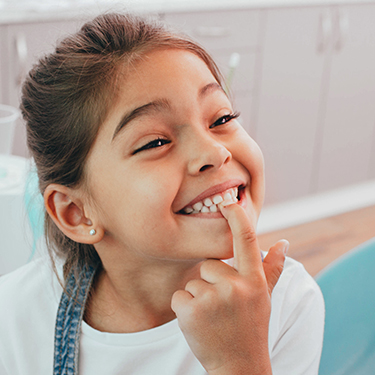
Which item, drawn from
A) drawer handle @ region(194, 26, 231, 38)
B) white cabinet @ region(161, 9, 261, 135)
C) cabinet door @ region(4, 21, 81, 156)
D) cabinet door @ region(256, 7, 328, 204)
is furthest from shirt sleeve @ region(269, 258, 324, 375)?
cabinet door @ region(256, 7, 328, 204)

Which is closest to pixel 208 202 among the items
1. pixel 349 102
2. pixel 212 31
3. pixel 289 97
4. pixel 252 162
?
pixel 252 162

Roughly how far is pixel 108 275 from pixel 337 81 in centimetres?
227

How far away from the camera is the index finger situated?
78cm

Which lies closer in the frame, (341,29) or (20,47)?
(20,47)

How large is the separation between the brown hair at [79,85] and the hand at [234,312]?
0.84 ft

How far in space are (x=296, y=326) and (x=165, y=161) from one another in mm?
377

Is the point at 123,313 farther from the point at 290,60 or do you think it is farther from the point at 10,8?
the point at 290,60

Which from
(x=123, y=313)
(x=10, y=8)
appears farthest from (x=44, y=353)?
(x=10, y=8)

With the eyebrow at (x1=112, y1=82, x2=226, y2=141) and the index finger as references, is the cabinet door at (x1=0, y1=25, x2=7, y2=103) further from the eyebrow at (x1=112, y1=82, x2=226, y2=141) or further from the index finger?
the index finger

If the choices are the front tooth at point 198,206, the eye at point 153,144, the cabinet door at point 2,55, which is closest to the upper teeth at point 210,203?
the front tooth at point 198,206

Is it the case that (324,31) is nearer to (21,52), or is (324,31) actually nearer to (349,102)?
(349,102)

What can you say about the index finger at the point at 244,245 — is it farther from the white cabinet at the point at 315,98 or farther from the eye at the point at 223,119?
the white cabinet at the point at 315,98

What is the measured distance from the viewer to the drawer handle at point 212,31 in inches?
93.4

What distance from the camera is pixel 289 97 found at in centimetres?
279
